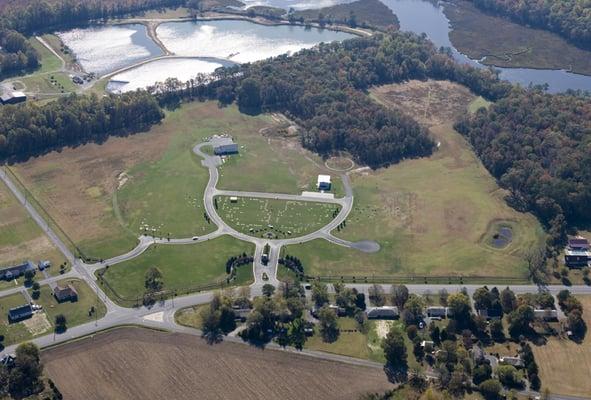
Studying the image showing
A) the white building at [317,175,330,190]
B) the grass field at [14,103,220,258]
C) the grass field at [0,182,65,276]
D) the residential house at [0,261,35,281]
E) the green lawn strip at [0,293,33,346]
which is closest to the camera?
the green lawn strip at [0,293,33,346]

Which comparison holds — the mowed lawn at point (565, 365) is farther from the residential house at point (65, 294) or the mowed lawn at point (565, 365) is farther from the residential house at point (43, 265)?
the residential house at point (43, 265)

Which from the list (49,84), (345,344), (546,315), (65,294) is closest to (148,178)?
(65,294)

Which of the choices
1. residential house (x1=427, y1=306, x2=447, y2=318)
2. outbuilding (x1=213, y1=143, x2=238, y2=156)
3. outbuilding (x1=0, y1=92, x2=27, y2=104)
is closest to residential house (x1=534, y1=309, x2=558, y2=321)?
residential house (x1=427, y1=306, x2=447, y2=318)

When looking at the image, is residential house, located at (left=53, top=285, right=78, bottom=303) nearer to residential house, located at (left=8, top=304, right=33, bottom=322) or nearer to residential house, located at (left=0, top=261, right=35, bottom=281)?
residential house, located at (left=8, top=304, right=33, bottom=322)

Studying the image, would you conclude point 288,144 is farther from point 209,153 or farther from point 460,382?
point 460,382

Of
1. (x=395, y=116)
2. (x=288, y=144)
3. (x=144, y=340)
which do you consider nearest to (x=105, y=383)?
(x=144, y=340)
